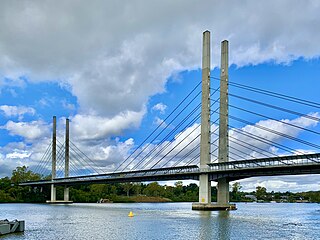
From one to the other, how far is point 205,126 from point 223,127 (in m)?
5.06

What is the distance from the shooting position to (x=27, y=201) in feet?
479

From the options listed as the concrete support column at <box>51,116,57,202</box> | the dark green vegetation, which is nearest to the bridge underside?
the concrete support column at <box>51,116,57,202</box>

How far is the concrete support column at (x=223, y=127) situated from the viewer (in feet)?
239

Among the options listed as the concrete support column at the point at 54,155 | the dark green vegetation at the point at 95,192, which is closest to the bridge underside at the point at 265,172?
the concrete support column at the point at 54,155

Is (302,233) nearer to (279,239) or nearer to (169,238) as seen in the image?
(279,239)

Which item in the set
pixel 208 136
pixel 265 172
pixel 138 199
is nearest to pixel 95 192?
pixel 138 199

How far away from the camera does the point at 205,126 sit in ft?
227

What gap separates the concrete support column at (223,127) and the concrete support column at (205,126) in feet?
12.3

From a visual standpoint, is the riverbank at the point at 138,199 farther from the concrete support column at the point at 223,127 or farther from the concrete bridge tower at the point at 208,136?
the concrete support column at the point at 223,127

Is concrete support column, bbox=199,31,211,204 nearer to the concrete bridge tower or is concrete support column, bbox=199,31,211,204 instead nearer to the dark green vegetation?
the concrete bridge tower

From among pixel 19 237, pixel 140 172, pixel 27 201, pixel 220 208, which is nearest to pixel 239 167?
pixel 220 208

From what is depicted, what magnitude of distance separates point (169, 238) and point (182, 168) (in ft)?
147

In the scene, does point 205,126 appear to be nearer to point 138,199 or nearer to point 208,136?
point 208,136

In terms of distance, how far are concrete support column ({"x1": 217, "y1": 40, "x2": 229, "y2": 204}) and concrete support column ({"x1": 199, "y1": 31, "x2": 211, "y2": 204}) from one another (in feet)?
12.3
